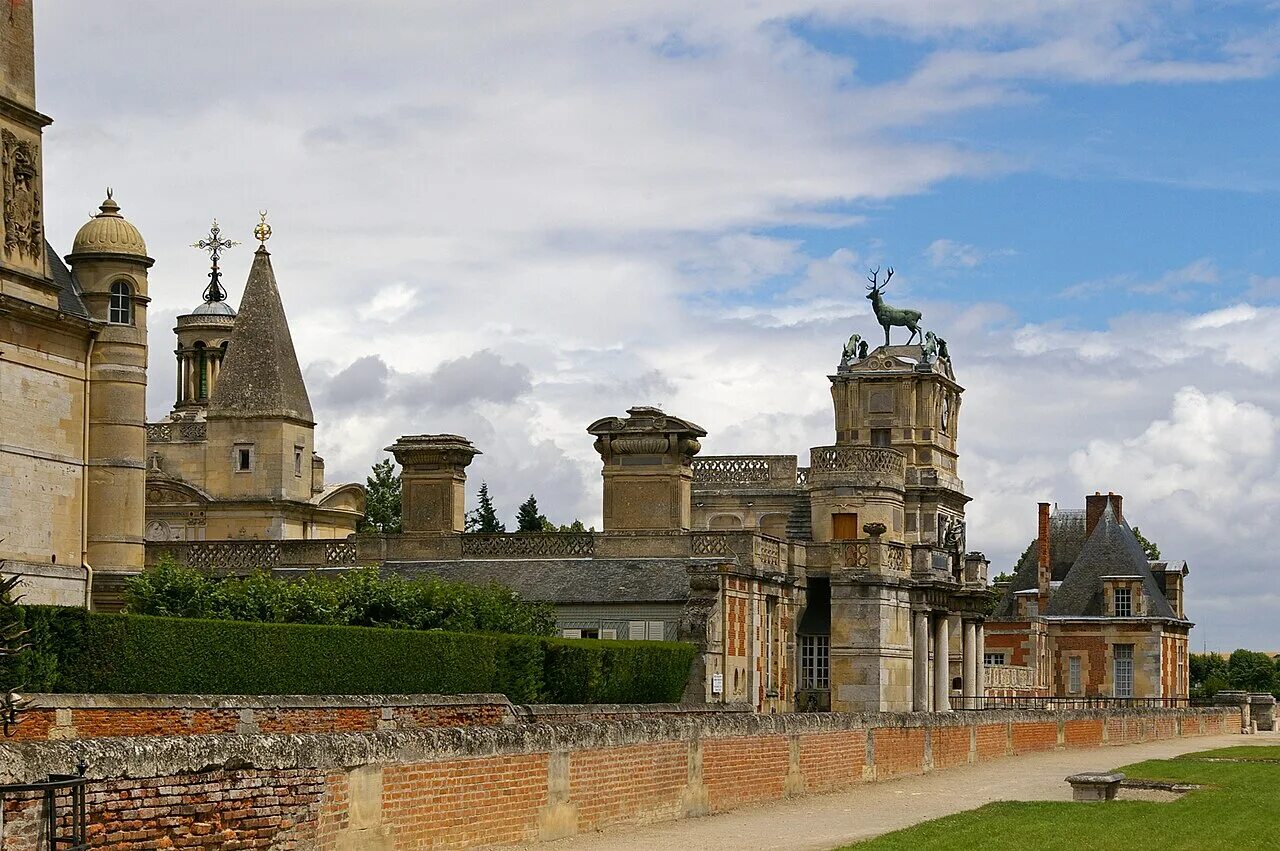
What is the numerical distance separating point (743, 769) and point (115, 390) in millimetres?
17704

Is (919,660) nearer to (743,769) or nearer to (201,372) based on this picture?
(201,372)

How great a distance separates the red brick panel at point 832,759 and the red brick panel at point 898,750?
2.51ft

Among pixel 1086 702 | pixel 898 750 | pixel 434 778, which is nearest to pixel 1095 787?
pixel 898 750

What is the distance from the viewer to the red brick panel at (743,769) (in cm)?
2312

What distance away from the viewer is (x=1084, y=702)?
74375 millimetres

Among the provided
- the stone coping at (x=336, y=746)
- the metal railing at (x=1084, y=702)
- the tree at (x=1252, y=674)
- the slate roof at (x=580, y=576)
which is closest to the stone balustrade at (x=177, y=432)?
the slate roof at (x=580, y=576)

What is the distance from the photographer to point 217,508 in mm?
54281

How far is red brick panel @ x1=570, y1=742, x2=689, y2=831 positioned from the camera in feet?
64.6

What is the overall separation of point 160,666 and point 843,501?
3792 cm

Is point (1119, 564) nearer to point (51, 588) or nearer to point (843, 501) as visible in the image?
point (843, 501)

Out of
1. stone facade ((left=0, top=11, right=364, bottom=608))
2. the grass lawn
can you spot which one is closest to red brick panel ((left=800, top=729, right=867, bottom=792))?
the grass lawn

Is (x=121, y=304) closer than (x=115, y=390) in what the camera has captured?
No

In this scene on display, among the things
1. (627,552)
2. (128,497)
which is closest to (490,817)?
(128,497)

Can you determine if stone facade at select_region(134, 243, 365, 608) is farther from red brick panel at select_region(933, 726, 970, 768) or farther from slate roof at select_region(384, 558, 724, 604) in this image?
red brick panel at select_region(933, 726, 970, 768)
